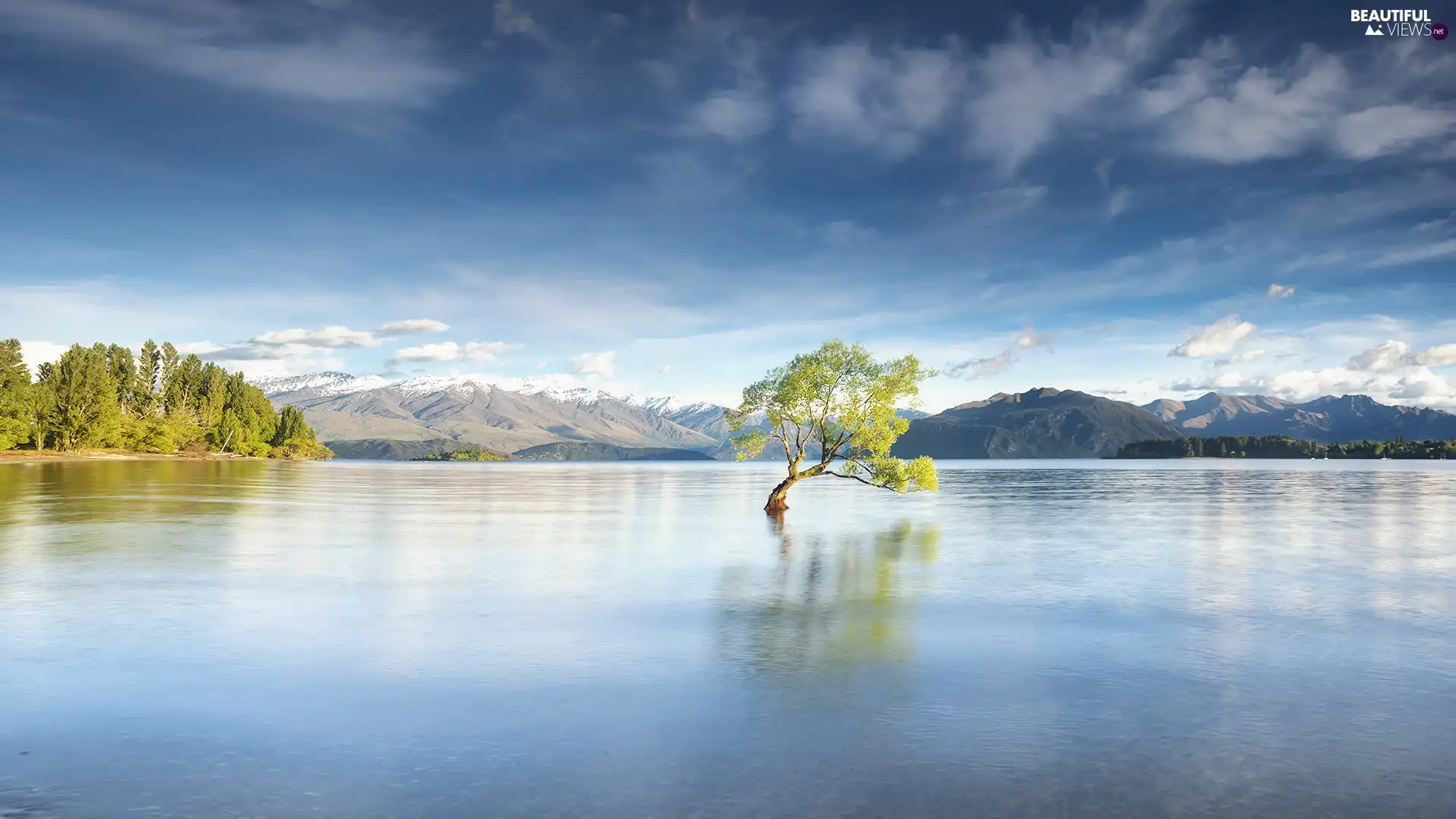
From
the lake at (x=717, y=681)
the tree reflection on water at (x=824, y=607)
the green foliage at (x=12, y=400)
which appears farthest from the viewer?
the green foliage at (x=12, y=400)

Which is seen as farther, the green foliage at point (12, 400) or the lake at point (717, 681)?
the green foliage at point (12, 400)

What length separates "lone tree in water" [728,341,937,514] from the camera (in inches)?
2685

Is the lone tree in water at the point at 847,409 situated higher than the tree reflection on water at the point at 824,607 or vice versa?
the lone tree in water at the point at 847,409

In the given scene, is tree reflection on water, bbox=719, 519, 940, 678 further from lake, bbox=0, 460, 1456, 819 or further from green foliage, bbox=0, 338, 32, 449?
green foliage, bbox=0, 338, 32, 449

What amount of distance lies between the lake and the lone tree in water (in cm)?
2013

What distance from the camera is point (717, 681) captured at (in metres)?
19.6

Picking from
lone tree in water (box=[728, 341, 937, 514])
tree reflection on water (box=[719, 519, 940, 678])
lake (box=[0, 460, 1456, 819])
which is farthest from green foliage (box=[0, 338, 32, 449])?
tree reflection on water (box=[719, 519, 940, 678])

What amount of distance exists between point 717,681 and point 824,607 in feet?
36.0

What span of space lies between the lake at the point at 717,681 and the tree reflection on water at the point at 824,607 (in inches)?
7.7

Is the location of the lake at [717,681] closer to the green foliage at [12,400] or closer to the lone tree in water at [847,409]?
the lone tree in water at [847,409]

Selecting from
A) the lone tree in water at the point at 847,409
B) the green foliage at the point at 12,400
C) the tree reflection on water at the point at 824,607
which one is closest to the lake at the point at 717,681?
the tree reflection on water at the point at 824,607

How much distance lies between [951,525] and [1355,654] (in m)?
42.0

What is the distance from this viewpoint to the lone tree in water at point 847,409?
68.2 meters

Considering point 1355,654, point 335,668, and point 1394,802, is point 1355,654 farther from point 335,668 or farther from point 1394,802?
point 335,668
